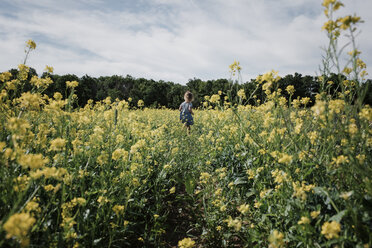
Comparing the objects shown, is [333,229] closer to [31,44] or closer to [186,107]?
[31,44]

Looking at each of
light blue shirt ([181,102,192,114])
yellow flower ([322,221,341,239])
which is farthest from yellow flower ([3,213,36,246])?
light blue shirt ([181,102,192,114])

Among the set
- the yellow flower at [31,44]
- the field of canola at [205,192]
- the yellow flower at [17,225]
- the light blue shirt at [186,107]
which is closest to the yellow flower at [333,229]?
the field of canola at [205,192]

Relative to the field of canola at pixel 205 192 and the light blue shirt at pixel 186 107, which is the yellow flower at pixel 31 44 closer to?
the field of canola at pixel 205 192

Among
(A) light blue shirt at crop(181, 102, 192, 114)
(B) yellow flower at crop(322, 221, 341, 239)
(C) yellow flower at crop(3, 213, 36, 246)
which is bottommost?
(C) yellow flower at crop(3, 213, 36, 246)

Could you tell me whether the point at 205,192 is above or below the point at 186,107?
→ below

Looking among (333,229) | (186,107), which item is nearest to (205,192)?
(333,229)

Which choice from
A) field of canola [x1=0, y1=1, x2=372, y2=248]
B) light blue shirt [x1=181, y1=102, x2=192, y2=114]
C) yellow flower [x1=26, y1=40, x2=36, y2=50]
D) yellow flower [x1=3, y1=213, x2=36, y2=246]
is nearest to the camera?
yellow flower [x1=3, y1=213, x2=36, y2=246]

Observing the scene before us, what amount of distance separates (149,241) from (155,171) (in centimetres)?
102

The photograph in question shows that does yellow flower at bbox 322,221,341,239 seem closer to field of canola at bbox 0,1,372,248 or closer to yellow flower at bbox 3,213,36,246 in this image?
field of canola at bbox 0,1,372,248

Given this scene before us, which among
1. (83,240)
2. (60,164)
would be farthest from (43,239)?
(60,164)

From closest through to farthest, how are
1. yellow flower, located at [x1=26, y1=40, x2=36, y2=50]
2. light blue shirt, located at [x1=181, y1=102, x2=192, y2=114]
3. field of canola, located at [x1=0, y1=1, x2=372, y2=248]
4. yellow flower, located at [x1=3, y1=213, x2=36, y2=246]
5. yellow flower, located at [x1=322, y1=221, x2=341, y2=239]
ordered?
yellow flower, located at [x1=3, y1=213, x2=36, y2=246], yellow flower, located at [x1=322, y1=221, x2=341, y2=239], field of canola, located at [x1=0, y1=1, x2=372, y2=248], yellow flower, located at [x1=26, y1=40, x2=36, y2=50], light blue shirt, located at [x1=181, y1=102, x2=192, y2=114]

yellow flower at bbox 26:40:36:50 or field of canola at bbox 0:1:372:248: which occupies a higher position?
yellow flower at bbox 26:40:36:50

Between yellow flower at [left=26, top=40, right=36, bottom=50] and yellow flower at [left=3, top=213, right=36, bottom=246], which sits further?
yellow flower at [left=26, top=40, right=36, bottom=50]

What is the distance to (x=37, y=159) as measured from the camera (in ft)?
4.14
